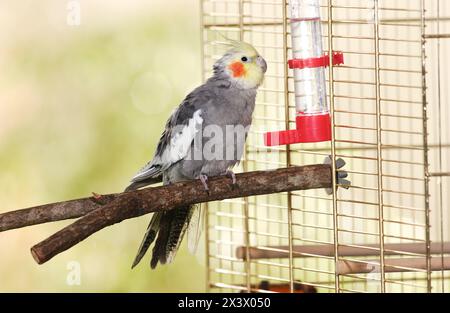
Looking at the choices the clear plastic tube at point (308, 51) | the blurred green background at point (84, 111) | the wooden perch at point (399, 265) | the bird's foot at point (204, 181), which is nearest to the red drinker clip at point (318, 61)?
the clear plastic tube at point (308, 51)

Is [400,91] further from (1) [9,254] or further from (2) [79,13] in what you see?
(1) [9,254]

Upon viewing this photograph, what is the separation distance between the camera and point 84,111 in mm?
2973

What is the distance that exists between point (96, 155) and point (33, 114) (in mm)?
273

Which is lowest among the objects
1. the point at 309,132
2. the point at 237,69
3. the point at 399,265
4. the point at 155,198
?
the point at 399,265

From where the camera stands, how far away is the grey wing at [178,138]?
5.62 ft

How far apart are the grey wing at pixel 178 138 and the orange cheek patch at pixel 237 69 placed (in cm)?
8

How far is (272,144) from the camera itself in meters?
1.57

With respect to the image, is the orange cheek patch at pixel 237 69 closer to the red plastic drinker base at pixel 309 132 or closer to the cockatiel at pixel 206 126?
the cockatiel at pixel 206 126

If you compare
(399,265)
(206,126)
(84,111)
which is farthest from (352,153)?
(84,111)

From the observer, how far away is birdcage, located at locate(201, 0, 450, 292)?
1.83 m

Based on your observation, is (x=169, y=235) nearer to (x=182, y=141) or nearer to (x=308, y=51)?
(x=182, y=141)

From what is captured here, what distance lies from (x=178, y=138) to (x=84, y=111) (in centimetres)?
132

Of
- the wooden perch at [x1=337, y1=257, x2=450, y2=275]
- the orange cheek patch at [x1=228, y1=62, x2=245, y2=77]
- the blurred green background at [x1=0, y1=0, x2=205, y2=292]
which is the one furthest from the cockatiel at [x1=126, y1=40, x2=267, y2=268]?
the blurred green background at [x1=0, y1=0, x2=205, y2=292]
